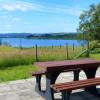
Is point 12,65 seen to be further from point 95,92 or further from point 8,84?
point 95,92

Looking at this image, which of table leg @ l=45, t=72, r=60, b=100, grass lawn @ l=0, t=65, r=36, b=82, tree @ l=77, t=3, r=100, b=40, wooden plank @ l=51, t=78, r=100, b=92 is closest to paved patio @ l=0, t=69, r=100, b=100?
table leg @ l=45, t=72, r=60, b=100

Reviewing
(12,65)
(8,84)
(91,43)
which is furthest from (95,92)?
(91,43)

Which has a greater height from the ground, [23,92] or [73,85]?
[73,85]

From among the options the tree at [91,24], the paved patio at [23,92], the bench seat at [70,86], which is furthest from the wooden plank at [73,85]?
the tree at [91,24]

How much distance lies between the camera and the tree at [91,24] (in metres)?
30.1

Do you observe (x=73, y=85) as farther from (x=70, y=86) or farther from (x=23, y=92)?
(x=23, y=92)

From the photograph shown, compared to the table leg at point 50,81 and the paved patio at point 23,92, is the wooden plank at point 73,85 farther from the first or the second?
the paved patio at point 23,92

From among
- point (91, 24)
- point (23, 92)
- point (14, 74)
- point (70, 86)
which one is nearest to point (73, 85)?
point (70, 86)

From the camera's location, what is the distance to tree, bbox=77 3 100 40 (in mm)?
30102

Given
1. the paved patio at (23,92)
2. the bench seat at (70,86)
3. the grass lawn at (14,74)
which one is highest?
the bench seat at (70,86)

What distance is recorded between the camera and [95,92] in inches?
273

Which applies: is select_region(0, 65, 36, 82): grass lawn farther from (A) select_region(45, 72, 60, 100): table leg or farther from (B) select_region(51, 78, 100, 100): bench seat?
(B) select_region(51, 78, 100, 100): bench seat

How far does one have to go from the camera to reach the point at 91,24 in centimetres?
3081

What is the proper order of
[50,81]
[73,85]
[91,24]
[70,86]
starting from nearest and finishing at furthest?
[70,86] → [73,85] → [50,81] → [91,24]
